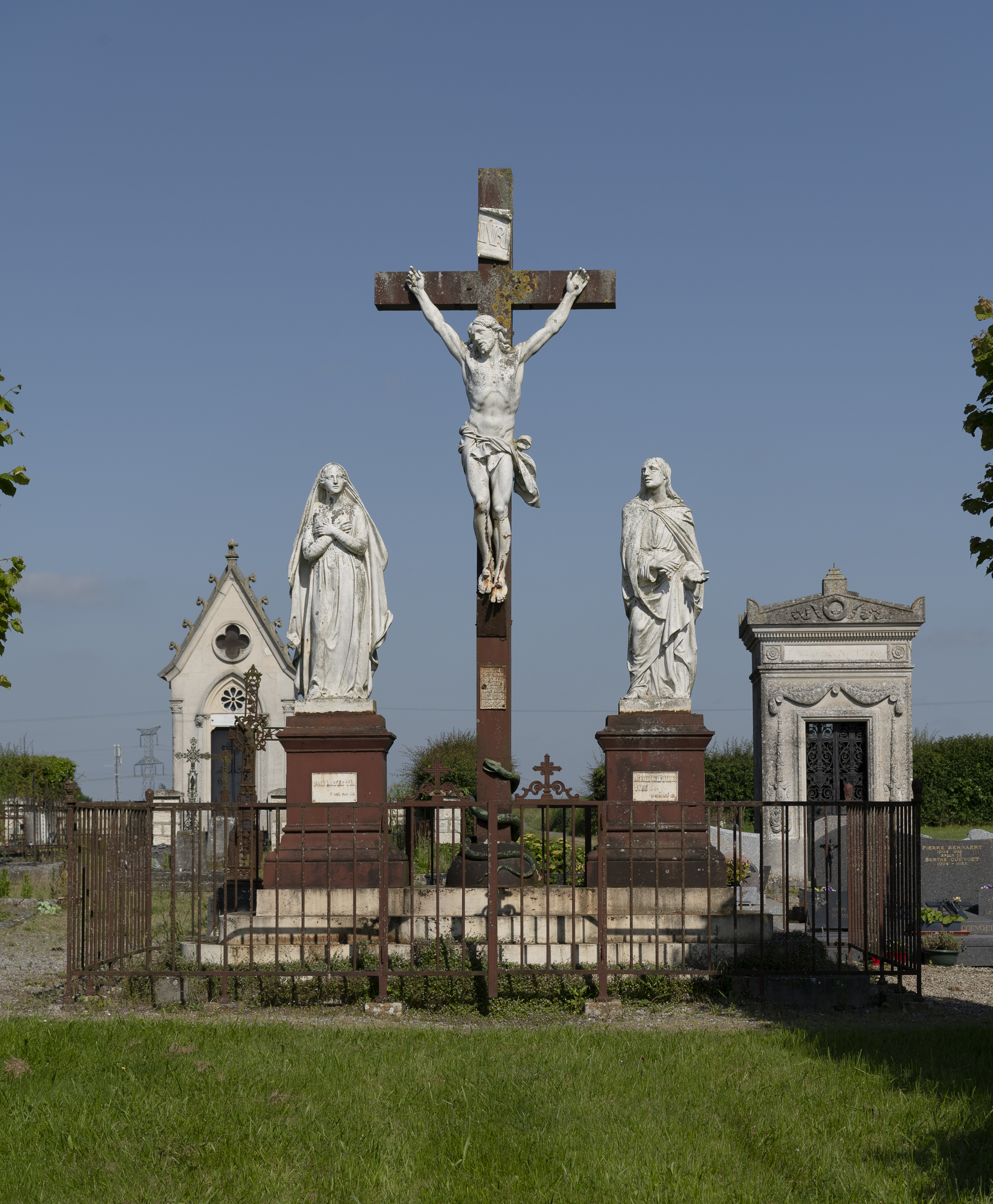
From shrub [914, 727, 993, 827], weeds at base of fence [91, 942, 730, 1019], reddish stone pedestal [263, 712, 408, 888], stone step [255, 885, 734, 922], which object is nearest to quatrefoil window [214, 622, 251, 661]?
shrub [914, 727, 993, 827]

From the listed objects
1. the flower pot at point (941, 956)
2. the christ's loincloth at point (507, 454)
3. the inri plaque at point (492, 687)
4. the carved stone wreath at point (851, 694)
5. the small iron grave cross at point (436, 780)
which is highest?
the christ's loincloth at point (507, 454)

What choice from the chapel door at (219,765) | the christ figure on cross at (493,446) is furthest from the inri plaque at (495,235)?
the chapel door at (219,765)

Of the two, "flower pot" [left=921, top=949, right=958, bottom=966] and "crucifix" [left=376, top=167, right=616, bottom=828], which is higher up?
"crucifix" [left=376, top=167, right=616, bottom=828]

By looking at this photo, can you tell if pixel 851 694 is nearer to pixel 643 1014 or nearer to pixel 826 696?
pixel 826 696

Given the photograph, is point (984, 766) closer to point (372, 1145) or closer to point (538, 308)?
point (538, 308)

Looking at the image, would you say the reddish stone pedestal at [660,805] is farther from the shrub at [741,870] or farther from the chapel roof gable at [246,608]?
the chapel roof gable at [246,608]

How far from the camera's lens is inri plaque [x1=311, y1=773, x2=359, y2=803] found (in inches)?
Result: 404

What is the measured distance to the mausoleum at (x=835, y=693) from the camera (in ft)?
64.2

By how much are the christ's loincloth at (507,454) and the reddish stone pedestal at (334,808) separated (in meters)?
2.50

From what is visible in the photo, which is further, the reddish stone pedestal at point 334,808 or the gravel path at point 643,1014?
the reddish stone pedestal at point 334,808

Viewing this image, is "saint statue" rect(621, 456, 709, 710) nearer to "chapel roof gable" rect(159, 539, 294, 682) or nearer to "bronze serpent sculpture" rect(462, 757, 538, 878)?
"bronze serpent sculpture" rect(462, 757, 538, 878)

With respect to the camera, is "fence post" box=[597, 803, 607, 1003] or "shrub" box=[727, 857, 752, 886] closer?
"fence post" box=[597, 803, 607, 1003]

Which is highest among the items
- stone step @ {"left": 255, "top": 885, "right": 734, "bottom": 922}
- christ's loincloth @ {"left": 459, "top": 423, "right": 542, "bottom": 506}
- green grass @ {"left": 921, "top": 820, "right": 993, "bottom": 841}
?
christ's loincloth @ {"left": 459, "top": 423, "right": 542, "bottom": 506}

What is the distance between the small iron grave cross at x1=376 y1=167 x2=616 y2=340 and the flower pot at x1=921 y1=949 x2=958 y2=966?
6.80 meters
